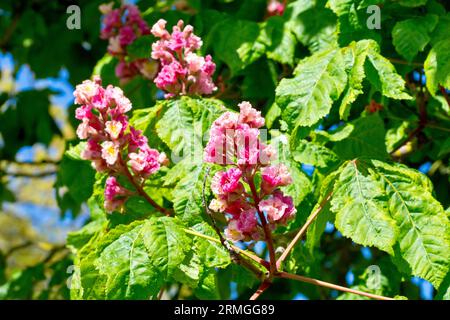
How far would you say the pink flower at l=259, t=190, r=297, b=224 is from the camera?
197 cm

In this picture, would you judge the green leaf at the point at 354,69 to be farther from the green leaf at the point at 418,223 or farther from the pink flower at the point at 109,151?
the pink flower at the point at 109,151

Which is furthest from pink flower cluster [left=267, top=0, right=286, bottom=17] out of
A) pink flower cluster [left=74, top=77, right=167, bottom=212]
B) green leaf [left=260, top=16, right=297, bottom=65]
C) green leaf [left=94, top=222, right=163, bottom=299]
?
green leaf [left=94, top=222, right=163, bottom=299]

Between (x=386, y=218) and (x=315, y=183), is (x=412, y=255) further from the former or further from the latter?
(x=315, y=183)

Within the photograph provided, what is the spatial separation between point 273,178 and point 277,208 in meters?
0.09

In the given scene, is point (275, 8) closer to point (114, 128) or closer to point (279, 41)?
Answer: point (279, 41)

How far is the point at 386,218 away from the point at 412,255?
129mm

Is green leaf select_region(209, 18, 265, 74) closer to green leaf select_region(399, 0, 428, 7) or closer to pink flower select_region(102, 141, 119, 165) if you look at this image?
green leaf select_region(399, 0, 428, 7)

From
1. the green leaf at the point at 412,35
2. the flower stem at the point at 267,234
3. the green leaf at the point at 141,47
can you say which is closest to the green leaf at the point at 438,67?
the green leaf at the point at 412,35

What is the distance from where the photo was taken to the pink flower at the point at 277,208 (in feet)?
6.48

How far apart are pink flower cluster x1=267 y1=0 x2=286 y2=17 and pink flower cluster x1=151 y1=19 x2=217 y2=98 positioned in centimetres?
78

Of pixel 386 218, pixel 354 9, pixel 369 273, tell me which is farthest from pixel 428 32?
pixel 369 273

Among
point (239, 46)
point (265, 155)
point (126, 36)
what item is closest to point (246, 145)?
point (265, 155)

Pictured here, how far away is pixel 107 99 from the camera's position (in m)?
2.25

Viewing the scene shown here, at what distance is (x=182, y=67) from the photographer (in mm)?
2504
